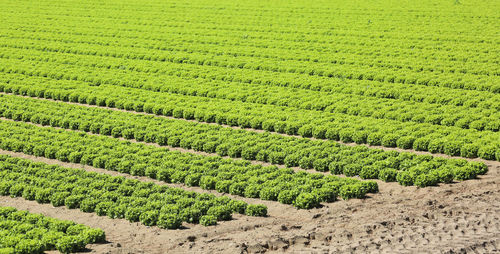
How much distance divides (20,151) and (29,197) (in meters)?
5.57

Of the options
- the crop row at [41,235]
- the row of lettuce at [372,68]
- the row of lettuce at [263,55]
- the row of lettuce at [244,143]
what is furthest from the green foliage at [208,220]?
the row of lettuce at [372,68]

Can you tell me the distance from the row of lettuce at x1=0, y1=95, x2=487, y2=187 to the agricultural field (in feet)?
0.27

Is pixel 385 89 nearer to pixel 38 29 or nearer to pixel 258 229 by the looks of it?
pixel 258 229

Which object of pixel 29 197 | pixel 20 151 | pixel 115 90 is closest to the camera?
pixel 29 197

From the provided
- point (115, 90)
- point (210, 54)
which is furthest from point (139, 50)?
point (115, 90)

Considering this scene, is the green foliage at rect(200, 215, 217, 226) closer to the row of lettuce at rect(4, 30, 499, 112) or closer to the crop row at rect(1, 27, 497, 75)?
the row of lettuce at rect(4, 30, 499, 112)

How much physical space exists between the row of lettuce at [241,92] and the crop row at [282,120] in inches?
37.1

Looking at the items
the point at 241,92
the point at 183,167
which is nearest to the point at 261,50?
the point at 241,92

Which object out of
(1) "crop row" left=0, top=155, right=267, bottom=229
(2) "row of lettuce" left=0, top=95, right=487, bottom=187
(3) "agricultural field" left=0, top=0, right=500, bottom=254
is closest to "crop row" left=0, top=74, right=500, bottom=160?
(3) "agricultural field" left=0, top=0, right=500, bottom=254

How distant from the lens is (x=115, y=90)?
3412cm

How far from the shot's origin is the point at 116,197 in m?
20.3

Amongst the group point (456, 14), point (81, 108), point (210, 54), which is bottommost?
point (81, 108)

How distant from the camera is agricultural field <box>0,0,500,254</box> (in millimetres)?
17984

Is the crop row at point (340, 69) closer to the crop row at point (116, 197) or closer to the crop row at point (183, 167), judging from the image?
the crop row at point (183, 167)
